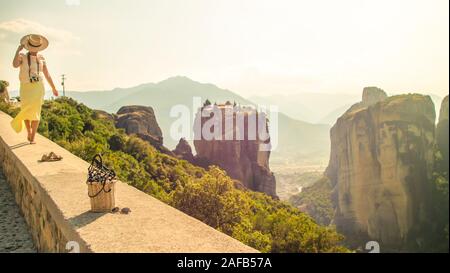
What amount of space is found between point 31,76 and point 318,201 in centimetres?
9186

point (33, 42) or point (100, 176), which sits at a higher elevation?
point (33, 42)

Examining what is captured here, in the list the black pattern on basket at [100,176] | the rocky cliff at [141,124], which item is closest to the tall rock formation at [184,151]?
the rocky cliff at [141,124]

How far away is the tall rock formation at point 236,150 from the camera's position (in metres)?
69.9

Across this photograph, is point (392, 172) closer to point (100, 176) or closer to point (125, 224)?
point (100, 176)

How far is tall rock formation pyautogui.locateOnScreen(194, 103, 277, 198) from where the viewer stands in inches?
2751

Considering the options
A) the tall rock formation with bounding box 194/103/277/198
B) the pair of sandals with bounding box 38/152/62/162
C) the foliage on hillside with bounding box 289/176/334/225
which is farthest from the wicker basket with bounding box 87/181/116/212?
the foliage on hillside with bounding box 289/176/334/225

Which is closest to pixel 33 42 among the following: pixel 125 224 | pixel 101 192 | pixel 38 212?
pixel 38 212

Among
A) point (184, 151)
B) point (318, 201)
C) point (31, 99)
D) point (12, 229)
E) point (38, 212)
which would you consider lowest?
point (318, 201)

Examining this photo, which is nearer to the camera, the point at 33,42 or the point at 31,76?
the point at 33,42

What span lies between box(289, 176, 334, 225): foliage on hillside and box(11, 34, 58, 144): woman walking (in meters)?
81.8

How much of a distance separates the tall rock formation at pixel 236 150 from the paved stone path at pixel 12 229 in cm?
6052

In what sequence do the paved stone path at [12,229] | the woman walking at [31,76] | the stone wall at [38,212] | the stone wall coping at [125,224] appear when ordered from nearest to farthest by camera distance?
the stone wall coping at [125,224] → the stone wall at [38,212] → the paved stone path at [12,229] → the woman walking at [31,76]

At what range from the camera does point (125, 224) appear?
3.50 meters

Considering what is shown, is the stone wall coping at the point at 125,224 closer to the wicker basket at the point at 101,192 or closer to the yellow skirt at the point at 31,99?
the wicker basket at the point at 101,192
